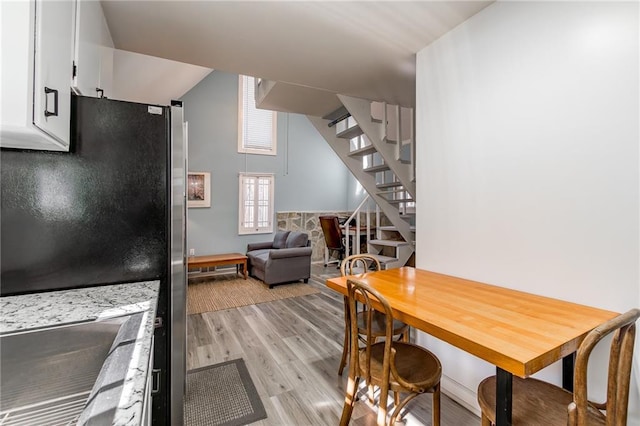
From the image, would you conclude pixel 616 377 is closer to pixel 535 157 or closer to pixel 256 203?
pixel 535 157

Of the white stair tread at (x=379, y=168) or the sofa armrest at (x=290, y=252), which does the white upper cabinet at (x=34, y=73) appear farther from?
the sofa armrest at (x=290, y=252)

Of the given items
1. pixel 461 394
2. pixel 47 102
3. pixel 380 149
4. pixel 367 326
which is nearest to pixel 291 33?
pixel 47 102

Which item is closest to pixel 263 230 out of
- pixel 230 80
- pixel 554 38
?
pixel 230 80

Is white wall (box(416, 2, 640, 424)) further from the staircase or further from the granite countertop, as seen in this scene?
the granite countertop

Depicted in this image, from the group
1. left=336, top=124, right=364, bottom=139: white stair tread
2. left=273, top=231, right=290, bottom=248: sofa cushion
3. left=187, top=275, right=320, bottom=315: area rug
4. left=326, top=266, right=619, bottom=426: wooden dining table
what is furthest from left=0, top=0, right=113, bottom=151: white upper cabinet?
left=273, top=231, right=290, bottom=248: sofa cushion

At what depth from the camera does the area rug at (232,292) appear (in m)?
3.82

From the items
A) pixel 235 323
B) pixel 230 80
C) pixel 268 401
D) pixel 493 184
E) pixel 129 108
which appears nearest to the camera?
pixel 129 108

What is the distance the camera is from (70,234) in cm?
125

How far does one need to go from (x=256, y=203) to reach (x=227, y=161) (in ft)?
3.50

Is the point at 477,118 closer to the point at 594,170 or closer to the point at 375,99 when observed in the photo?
the point at 594,170

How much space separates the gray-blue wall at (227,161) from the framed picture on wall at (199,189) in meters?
0.10

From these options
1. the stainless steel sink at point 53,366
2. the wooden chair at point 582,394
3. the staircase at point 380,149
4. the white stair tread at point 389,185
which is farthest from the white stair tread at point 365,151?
the stainless steel sink at point 53,366

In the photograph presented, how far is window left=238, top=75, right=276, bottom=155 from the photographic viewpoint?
6141 mm

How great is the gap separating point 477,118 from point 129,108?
6.21 feet
